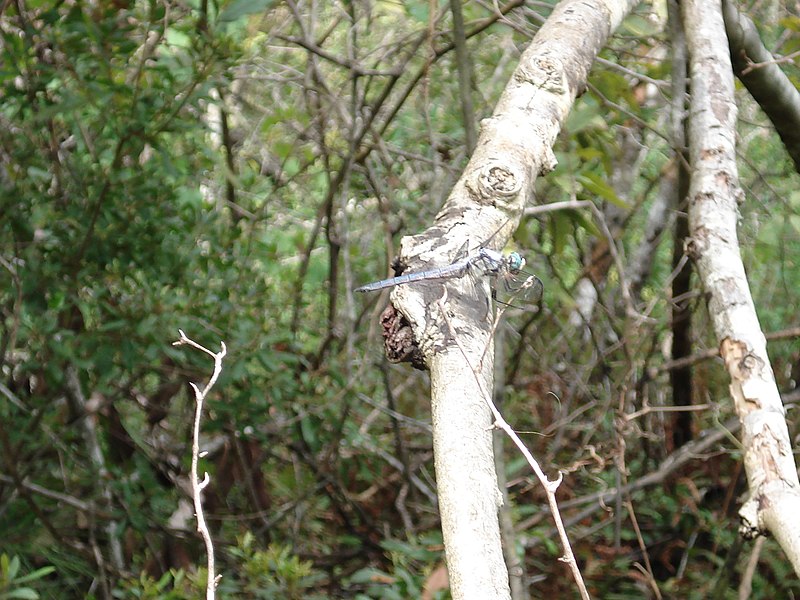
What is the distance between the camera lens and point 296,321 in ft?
9.98

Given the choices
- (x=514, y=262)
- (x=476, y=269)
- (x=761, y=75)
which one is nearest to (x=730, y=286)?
(x=514, y=262)

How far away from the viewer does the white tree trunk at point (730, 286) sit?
3.31 feet

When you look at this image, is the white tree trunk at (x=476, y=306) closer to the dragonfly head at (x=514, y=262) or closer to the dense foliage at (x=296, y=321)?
the dragonfly head at (x=514, y=262)

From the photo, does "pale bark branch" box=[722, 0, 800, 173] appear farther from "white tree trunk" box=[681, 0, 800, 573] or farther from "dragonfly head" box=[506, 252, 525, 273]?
"dragonfly head" box=[506, 252, 525, 273]

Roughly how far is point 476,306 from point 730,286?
0.55 meters

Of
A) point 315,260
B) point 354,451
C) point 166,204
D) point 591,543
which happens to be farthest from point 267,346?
point 591,543

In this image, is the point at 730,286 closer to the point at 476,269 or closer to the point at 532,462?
the point at 476,269

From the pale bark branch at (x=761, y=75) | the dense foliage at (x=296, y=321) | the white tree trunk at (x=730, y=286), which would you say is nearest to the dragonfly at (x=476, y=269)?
the white tree trunk at (x=730, y=286)

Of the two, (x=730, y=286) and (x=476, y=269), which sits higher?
(x=476, y=269)

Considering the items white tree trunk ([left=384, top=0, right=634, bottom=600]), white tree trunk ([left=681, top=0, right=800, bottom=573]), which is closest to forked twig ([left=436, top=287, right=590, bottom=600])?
white tree trunk ([left=384, top=0, right=634, bottom=600])

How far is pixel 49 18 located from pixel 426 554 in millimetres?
1717

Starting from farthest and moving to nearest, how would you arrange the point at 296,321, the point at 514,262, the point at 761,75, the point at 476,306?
the point at 296,321 < the point at 761,75 < the point at 514,262 < the point at 476,306

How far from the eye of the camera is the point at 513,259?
4.00 ft

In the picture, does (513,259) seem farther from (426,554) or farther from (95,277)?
(95,277)
